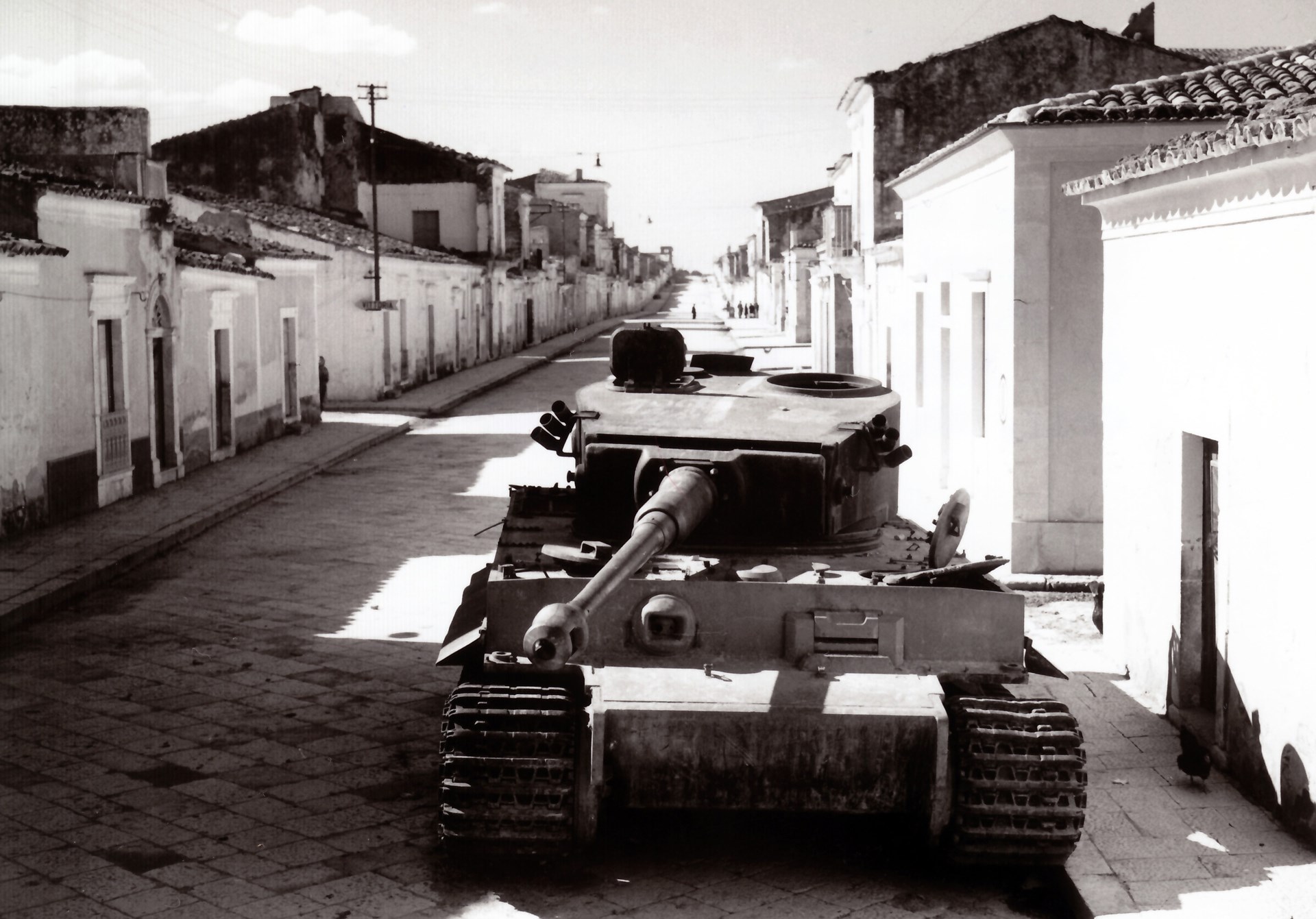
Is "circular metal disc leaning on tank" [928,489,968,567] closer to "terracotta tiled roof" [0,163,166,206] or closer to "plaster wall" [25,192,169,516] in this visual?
"plaster wall" [25,192,169,516]

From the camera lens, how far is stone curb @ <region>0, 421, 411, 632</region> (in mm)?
10742

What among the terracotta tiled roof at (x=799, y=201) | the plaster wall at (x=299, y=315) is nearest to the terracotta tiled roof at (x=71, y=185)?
the plaster wall at (x=299, y=315)

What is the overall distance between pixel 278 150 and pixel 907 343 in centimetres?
2362

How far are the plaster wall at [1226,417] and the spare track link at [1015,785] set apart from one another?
122cm

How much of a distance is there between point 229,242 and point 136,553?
29.7 feet

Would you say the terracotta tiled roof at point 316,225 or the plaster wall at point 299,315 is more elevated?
the terracotta tiled roof at point 316,225

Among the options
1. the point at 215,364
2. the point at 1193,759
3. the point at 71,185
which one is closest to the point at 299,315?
the point at 215,364

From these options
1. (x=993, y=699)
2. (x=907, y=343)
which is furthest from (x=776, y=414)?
(x=907, y=343)

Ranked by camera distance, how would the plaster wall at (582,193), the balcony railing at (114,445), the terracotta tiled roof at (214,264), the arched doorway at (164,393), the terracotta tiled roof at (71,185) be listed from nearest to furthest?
the terracotta tiled roof at (71,185) → the balcony railing at (114,445) → the arched doorway at (164,393) → the terracotta tiled roof at (214,264) → the plaster wall at (582,193)

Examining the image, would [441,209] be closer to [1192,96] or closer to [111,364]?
[111,364]

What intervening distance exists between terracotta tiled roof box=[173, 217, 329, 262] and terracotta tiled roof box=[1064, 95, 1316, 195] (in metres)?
12.3

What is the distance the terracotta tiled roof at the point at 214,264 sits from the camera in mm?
17688

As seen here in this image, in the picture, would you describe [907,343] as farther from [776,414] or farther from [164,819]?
[164,819]

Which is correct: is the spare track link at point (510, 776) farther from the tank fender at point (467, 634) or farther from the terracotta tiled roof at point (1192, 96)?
the terracotta tiled roof at point (1192, 96)
